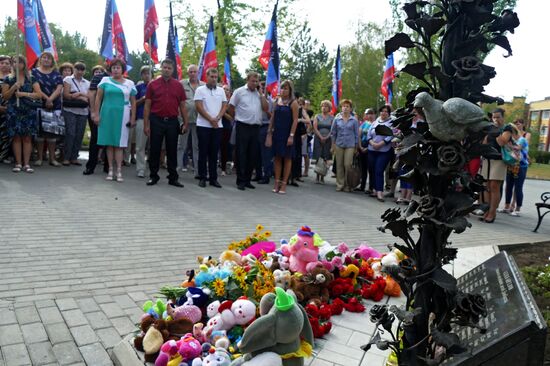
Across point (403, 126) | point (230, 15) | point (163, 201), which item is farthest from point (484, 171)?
point (230, 15)

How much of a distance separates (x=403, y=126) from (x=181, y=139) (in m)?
9.92

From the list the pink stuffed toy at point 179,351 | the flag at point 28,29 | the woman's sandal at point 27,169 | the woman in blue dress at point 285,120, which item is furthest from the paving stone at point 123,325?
the flag at point 28,29

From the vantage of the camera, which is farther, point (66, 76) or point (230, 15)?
point (230, 15)

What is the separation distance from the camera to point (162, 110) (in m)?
8.87

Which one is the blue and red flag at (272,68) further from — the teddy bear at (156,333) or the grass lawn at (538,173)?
the grass lawn at (538,173)

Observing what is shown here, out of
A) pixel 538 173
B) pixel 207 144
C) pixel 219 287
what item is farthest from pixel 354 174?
pixel 538 173

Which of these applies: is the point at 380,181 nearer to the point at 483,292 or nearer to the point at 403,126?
the point at 483,292

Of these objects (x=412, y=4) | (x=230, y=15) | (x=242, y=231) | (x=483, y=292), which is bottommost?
(x=242, y=231)

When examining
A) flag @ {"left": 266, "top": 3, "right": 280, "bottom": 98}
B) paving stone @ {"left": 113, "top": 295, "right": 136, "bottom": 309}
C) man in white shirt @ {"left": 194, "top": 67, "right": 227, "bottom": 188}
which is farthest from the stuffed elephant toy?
flag @ {"left": 266, "top": 3, "right": 280, "bottom": 98}

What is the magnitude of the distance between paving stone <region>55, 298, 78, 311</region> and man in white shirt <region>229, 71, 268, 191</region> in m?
6.38

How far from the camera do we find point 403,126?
6.46 feet

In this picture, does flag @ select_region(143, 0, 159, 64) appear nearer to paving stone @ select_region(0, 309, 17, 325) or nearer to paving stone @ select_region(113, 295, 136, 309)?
paving stone @ select_region(113, 295, 136, 309)

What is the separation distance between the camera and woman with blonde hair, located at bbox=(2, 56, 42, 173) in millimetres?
9000

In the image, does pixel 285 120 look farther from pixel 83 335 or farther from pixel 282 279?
pixel 83 335
